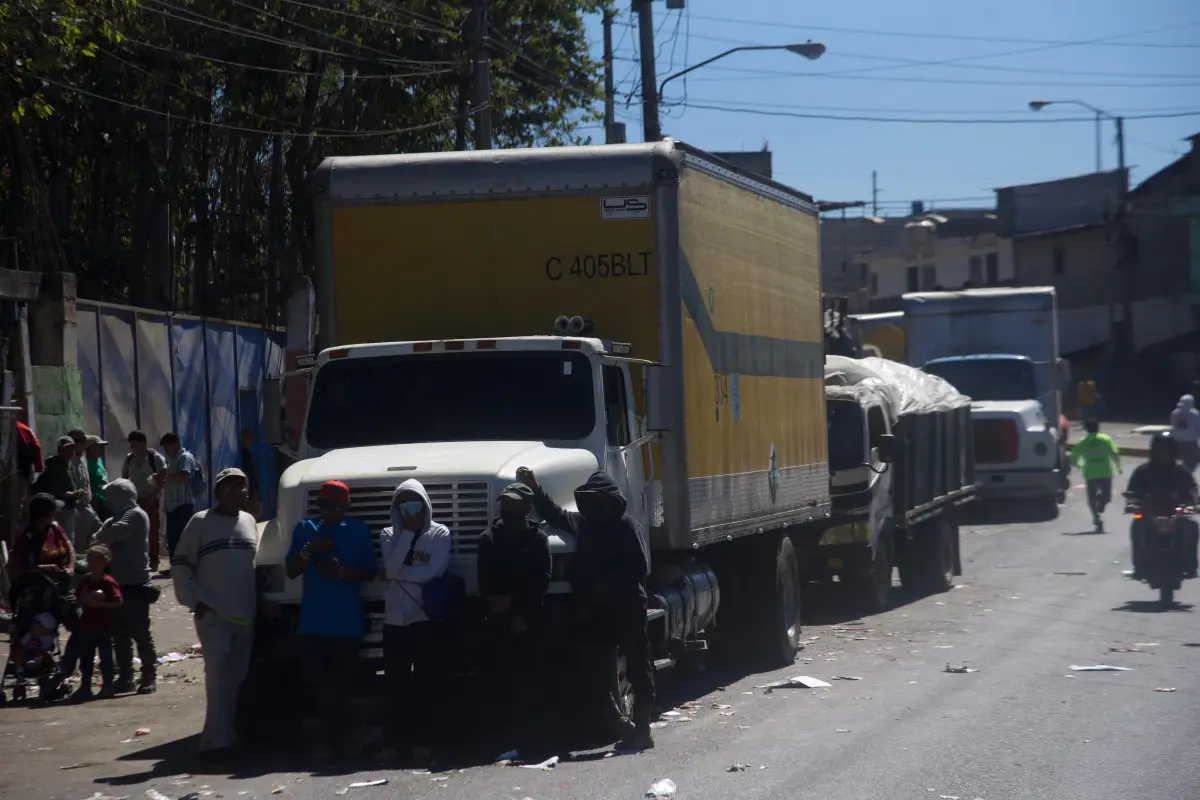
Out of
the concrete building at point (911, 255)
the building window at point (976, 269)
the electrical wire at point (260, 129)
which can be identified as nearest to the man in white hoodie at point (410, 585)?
the electrical wire at point (260, 129)

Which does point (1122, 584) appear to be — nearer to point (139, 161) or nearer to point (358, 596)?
point (358, 596)

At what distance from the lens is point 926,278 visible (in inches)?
2840

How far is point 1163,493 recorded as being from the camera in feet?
59.2

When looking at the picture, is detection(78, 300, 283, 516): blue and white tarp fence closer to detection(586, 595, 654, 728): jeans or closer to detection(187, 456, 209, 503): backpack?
detection(187, 456, 209, 503): backpack

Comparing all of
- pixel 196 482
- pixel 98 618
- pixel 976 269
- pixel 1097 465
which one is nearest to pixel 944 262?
pixel 976 269

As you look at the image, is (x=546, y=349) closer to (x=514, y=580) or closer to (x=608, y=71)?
(x=514, y=580)

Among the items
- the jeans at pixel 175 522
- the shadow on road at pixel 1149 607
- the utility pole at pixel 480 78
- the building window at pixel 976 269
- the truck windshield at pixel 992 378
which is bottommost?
the shadow on road at pixel 1149 607

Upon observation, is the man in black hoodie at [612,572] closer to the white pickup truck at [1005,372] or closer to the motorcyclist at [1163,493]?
the motorcyclist at [1163,493]

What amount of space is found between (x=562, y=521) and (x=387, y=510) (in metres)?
1.07

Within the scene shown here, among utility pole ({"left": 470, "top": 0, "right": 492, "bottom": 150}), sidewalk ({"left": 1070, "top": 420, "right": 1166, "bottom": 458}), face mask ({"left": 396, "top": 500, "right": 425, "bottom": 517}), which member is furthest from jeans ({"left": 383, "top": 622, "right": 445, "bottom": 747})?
sidewalk ({"left": 1070, "top": 420, "right": 1166, "bottom": 458})

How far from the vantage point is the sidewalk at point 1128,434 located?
42.3m

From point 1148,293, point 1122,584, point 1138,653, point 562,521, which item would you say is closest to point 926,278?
point 1148,293

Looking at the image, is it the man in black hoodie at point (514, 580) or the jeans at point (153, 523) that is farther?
the jeans at point (153, 523)

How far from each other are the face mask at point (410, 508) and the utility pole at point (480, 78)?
47.6 ft
